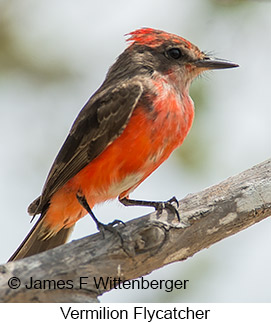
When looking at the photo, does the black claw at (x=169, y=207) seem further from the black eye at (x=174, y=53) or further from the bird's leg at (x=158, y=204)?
the black eye at (x=174, y=53)

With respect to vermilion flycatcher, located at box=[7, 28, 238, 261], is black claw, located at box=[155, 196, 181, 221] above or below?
below

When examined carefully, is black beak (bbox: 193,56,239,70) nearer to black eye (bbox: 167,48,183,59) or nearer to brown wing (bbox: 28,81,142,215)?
black eye (bbox: 167,48,183,59)

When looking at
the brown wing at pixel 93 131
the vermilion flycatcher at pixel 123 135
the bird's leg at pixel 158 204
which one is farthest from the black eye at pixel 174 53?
the bird's leg at pixel 158 204

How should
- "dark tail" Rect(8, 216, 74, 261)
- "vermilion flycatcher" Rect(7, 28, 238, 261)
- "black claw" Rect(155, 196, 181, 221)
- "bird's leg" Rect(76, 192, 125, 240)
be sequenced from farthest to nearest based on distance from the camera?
"dark tail" Rect(8, 216, 74, 261), "vermilion flycatcher" Rect(7, 28, 238, 261), "black claw" Rect(155, 196, 181, 221), "bird's leg" Rect(76, 192, 125, 240)

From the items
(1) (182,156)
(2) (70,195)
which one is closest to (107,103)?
(2) (70,195)

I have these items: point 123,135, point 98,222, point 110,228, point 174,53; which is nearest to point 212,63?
point 174,53

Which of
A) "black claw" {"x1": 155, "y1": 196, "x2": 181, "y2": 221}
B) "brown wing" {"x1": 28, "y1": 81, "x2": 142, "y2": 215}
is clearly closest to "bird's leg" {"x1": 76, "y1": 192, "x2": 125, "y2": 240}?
"brown wing" {"x1": 28, "y1": 81, "x2": 142, "y2": 215}
